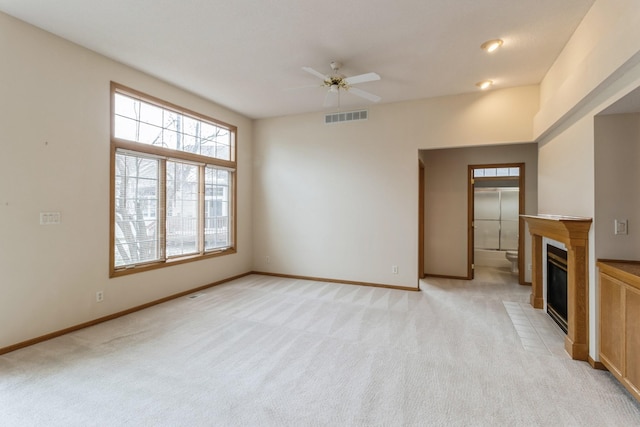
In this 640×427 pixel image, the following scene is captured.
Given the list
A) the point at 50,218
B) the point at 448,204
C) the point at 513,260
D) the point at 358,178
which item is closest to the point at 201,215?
the point at 50,218

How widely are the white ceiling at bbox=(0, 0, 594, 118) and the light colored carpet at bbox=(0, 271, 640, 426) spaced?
9.87ft

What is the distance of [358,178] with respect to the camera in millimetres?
5211

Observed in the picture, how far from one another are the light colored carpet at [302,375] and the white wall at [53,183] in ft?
1.12

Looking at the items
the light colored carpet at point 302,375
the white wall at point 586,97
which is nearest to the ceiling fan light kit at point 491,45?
the white wall at point 586,97

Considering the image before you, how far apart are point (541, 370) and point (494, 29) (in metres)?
3.04

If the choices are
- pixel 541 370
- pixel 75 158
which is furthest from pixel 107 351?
pixel 541 370

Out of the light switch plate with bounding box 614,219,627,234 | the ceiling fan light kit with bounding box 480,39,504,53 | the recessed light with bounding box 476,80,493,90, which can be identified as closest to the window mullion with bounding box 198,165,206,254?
the ceiling fan light kit with bounding box 480,39,504,53

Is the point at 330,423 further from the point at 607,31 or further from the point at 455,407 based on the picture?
the point at 607,31

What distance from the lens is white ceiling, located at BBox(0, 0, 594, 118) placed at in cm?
256

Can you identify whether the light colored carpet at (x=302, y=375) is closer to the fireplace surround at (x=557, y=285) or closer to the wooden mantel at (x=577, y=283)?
the wooden mantel at (x=577, y=283)

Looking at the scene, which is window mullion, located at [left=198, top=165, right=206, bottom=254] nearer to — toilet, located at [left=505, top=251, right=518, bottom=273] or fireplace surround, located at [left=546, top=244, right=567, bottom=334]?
fireplace surround, located at [left=546, top=244, right=567, bottom=334]

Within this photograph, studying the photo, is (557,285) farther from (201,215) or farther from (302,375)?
(201,215)

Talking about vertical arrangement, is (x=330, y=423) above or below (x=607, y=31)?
below

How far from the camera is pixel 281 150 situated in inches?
228
